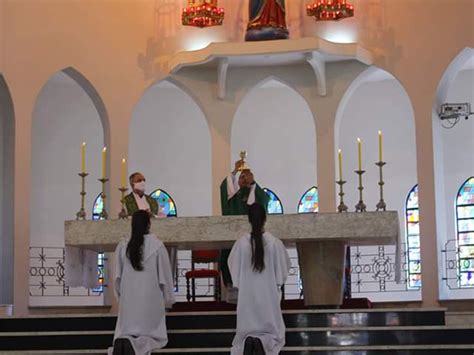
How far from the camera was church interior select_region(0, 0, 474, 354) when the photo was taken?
11391 mm

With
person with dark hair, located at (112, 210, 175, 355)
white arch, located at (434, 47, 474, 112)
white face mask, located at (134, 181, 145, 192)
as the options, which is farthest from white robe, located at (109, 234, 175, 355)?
white arch, located at (434, 47, 474, 112)

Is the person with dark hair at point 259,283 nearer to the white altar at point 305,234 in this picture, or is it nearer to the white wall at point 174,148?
the white altar at point 305,234

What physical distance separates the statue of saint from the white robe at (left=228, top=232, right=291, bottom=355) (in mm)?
6351

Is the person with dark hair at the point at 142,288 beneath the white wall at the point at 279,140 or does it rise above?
beneath

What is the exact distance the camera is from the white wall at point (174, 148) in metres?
20.8

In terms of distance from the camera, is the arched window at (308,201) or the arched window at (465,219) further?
the arched window at (308,201)

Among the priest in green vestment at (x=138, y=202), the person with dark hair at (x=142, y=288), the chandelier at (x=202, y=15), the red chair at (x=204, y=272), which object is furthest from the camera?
the chandelier at (x=202, y=15)

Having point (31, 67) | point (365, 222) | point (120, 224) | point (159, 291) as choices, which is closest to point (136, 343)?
point (159, 291)

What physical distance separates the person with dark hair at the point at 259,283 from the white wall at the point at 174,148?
1052 cm

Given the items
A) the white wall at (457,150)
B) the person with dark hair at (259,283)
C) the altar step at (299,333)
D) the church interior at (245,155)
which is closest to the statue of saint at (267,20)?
the church interior at (245,155)

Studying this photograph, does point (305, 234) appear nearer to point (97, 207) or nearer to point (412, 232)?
point (412, 232)

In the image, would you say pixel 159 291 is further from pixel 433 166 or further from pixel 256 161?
pixel 256 161

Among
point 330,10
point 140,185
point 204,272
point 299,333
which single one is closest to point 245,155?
point 204,272

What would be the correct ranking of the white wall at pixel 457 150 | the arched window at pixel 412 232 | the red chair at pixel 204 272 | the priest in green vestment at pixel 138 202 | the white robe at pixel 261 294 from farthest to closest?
the arched window at pixel 412 232, the white wall at pixel 457 150, the red chair at pixel 204 272, the priest in green vestment at pixel 138 202, the white robe at pixel 261 294
